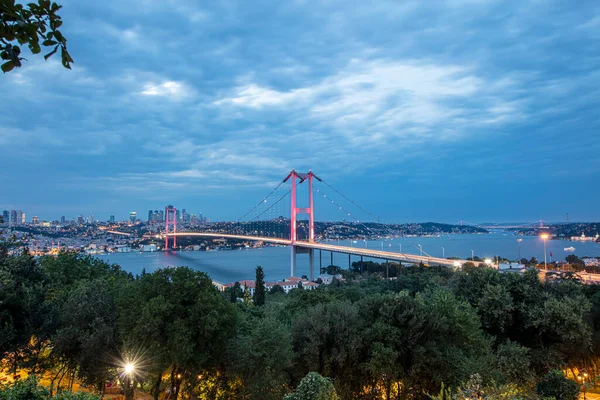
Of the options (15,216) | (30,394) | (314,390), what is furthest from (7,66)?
(15,216)

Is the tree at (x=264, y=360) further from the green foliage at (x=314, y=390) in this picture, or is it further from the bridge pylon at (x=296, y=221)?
the bridge pylon at (x=296, y=221)

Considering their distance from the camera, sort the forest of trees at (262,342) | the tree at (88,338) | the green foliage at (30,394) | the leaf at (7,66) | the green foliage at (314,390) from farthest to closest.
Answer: the tree at (88,338) → the forest of trees at (262,342) → the green foliage at (314,390) → the green foliage at (30,394) → the leaf at (7,66)

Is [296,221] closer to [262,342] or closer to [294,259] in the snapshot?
[294,259]

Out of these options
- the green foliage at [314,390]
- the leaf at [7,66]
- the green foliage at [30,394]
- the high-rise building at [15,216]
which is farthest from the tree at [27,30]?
the high-rise building at [15,216]

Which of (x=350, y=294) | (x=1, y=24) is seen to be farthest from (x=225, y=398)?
(x=350, y=294)

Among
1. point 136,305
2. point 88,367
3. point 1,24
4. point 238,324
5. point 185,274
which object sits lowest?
point 88,367

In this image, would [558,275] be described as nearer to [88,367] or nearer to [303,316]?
[303,316]
